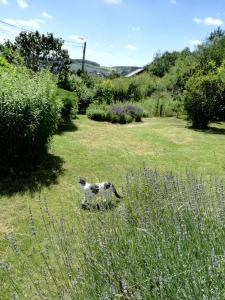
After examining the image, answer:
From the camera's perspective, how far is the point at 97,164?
29.5ft

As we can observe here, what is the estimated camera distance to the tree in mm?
34844

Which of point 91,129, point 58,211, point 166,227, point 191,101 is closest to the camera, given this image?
point 166,227

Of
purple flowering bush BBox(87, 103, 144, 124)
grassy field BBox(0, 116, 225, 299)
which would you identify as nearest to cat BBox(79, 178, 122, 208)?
grassy field BBox(0, 116, 225, 299)

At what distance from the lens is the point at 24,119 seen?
7.51 m

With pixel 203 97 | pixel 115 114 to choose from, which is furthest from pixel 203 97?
pixel 115 114

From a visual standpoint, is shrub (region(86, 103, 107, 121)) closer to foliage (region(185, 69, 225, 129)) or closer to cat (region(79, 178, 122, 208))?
foliage (region(185, 69, 225, 129))

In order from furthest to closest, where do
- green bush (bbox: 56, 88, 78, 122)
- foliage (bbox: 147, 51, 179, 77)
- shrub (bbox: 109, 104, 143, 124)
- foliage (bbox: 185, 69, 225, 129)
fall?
foliage (bbox: 147, 51, 179, 77), shrub (bbox: 109, 104, 143, 124), foliage (bbox: 185, 69, 225, 129), green bush (bbox: 56, 88, 78, 122)

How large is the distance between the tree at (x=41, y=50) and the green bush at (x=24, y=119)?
88.9ft

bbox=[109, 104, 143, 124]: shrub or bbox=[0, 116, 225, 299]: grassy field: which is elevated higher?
bbox=[109, 104, 143, 124]: shrub

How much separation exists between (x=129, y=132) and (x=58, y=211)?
854 cm

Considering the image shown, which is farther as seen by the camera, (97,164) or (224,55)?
(224,55)

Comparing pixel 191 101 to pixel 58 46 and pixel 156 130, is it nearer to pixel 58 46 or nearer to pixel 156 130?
pixel 156 130

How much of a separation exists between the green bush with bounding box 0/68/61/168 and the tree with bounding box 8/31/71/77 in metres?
27.1

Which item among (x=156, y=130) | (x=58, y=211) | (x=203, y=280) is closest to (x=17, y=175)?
(x=58, y=211)
